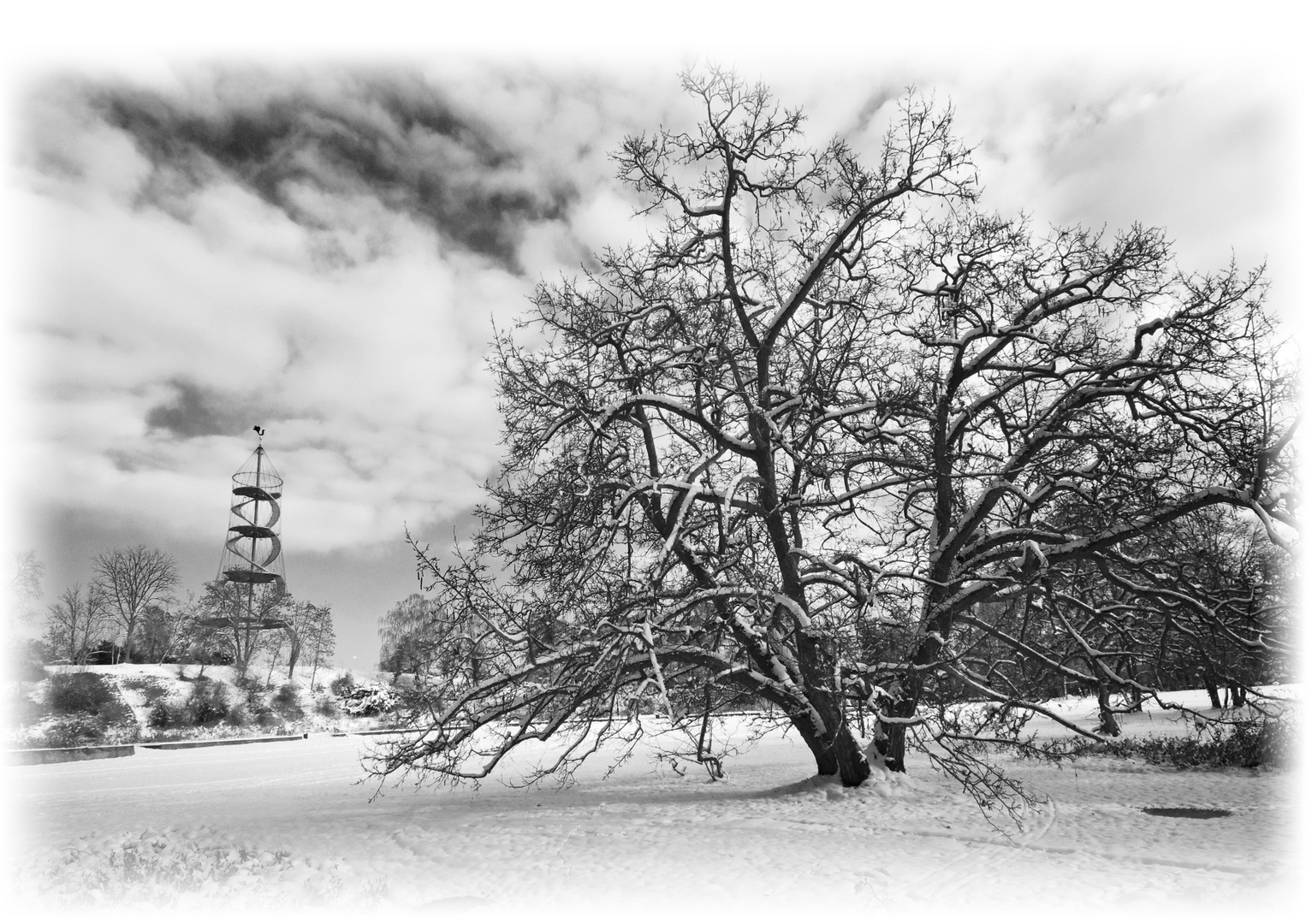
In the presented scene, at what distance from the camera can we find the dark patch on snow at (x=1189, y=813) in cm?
962

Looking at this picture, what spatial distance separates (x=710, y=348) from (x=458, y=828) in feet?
22.1

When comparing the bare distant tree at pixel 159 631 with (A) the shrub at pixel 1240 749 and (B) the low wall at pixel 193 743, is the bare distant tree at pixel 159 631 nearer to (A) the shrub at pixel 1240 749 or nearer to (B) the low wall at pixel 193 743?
(B) the low wall at pixel 193 743

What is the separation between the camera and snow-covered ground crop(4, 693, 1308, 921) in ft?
20.0

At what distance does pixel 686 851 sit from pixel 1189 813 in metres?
6.49

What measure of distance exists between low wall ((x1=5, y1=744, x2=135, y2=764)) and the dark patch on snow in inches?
968

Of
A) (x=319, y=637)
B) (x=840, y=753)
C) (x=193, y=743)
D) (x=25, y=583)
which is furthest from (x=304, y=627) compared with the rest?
(x=840, y=753)

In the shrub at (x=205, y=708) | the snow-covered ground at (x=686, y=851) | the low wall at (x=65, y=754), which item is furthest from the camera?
the shrub at (x=205, y=708)

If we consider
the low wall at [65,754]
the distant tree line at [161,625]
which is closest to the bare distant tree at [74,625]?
the distant tree line at [161,625]

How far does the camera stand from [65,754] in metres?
22.7

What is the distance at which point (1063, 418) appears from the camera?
35.0 feet

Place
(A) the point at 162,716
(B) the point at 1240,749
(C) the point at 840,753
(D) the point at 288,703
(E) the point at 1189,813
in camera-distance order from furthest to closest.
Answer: (D) the point at 288,703
(A) the point at 162,716
(B) the point at 1240,749
(C) the point at 840,753
(E) the point at 1189,813

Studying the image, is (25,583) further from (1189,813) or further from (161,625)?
(1189,813)

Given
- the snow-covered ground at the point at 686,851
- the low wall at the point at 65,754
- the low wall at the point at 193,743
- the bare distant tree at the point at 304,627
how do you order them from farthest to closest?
the bare distant tree at the point at 304,627
the low wall at the point at 193,743
the low wall at the point at 65,754
the snow-covered ground at the point at 686,851

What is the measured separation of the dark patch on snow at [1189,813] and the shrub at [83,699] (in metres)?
34.3
